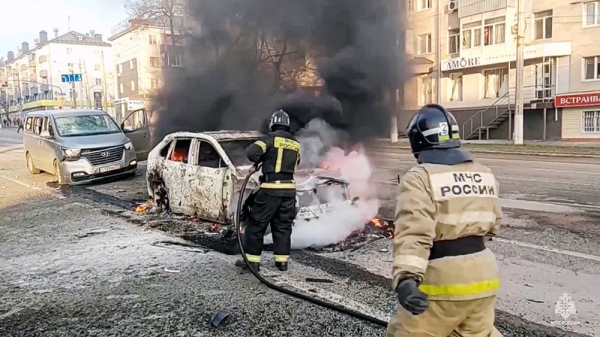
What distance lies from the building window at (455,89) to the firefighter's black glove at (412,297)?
94.2 ft

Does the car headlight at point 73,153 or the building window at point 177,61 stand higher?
the building window at point 177,61

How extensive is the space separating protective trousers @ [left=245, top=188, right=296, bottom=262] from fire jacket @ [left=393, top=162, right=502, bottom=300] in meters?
2.79

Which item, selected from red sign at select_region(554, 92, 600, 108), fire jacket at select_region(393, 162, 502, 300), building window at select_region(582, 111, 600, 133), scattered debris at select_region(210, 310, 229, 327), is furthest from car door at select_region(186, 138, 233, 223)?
building window at select_region(582, 111, 600, 133)

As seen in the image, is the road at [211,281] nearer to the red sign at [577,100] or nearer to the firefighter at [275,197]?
the firefighter at [275,197]

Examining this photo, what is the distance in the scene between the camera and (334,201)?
603cm

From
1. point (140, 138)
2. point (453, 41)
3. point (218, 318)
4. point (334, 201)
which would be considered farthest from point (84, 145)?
point (453, 41)

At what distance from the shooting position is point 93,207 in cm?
891

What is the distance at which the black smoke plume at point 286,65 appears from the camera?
30.5ft

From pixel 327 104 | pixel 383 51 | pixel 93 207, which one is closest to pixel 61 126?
pixel 93 207

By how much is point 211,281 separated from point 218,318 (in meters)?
0.96

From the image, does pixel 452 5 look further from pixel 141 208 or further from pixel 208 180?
pixel 208 180

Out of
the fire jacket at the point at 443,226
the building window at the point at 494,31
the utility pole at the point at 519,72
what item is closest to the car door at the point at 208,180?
Answer: the fire jacket at the point at 443,226

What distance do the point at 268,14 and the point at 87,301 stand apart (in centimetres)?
793

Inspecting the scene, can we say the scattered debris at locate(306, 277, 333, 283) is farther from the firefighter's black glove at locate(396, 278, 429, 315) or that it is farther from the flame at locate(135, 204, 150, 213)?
the flame at locate(135, 204, 150, 213)
